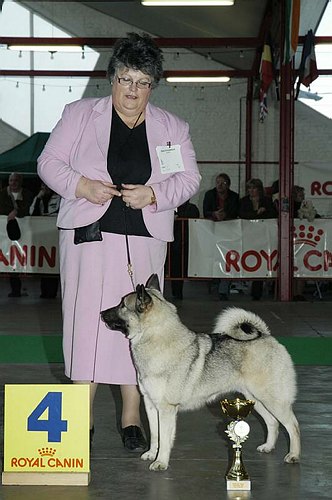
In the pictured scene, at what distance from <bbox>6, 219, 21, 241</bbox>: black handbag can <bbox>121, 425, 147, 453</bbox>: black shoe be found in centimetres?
747

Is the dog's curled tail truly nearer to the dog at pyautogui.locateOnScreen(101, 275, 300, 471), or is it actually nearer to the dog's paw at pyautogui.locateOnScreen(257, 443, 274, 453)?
the dog at pyautogui.locateOnScreen(101, 275, 300, 471)

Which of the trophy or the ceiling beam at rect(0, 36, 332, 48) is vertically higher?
the ceiling beam at rect(0, 36, 332, 48)

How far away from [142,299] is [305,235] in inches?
313

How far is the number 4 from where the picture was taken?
3213 mm

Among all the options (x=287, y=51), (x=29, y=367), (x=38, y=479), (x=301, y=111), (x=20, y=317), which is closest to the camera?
(x=38, y=479)

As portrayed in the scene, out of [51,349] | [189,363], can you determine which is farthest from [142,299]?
[51,349]

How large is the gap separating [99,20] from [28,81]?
6.40 feet

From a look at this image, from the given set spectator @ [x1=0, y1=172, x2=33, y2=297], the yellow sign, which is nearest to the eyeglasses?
the yellow sign

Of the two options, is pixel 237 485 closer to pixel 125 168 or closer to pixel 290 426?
pixel 290 426

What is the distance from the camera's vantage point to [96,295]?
366 cm

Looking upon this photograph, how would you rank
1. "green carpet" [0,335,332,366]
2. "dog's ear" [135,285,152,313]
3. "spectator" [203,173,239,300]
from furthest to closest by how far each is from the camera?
"spectator" [203,173,239,300]
"green carpet" [0,335,332,366]
"dog's ear" [135,285,152,313]

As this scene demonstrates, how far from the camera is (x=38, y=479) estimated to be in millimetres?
3275

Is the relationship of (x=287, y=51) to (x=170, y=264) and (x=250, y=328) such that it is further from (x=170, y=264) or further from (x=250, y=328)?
(x=250, y=328)

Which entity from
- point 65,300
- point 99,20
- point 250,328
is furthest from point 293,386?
point 99,20
